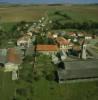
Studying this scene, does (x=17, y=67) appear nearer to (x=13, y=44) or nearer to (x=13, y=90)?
(x=13, y=90)

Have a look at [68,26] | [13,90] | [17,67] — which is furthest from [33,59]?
[68,26]

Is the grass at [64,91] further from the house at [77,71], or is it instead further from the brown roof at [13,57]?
the brown roof at [13,57]

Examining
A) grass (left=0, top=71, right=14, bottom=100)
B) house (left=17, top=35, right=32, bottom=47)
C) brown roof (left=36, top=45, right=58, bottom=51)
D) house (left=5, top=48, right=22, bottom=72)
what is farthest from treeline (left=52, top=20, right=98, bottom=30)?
grass (left=0, top=71, right=14, bottom=100)

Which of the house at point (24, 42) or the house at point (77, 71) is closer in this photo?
the house at point (77, 71)

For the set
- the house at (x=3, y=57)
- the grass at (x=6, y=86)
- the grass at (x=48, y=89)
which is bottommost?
the grass at (x=6, y=86)

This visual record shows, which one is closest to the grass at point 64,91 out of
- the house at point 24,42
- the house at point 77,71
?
the house at point 77,71

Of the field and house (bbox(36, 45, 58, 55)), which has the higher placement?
house (bbox(36, 45, 58, 55))

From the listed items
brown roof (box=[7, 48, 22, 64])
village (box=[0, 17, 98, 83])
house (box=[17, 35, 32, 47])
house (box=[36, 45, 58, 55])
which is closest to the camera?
village (box=[0, 17, 98, 83])

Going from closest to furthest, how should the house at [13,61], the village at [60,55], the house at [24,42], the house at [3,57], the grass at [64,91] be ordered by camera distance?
the grass at [64,91] → the village at [60,55] → the house at [13,61] → the house at [3,57] → the house at [24,42]

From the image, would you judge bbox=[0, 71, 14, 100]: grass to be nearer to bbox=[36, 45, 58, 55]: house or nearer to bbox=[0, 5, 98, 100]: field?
bbox=[0, 5, 98, 100]: field
